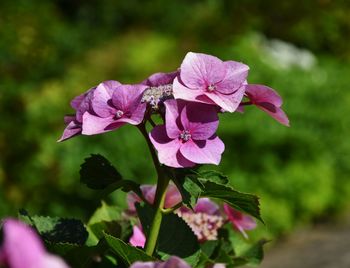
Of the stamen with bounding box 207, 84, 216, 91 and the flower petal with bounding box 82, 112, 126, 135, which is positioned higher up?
the stamen with bounding box 207, 84, 216, 91

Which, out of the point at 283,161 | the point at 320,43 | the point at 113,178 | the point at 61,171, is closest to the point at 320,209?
the point at 283,161

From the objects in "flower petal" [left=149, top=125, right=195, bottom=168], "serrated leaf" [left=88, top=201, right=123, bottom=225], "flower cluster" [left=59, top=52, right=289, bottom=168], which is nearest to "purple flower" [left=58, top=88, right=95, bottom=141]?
"flower cluster" [left=59, top=52, right=289, bottom=168]

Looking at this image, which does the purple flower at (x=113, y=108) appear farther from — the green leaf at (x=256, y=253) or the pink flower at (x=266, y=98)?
the green leaf at (x=256, y=253)

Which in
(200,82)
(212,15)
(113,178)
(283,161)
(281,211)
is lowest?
(113,178)

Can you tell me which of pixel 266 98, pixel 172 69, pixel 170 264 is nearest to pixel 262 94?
pixel 266 98

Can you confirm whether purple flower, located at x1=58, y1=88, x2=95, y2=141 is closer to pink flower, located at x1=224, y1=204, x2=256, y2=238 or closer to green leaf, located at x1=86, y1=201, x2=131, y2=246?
green leaf, located at x1=86, y1=201, x2=131, y2=246

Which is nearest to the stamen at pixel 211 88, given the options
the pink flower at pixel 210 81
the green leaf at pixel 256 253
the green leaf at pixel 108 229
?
the pink flower at pixel 210 81

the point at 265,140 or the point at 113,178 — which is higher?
the point at 265,140

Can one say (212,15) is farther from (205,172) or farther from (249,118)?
(205,172)
